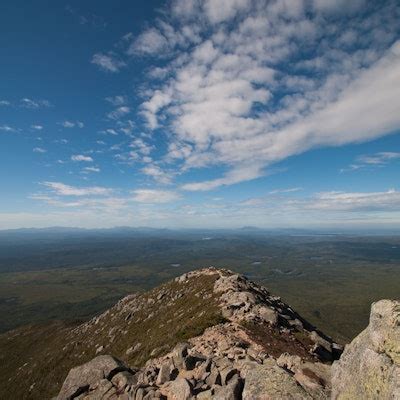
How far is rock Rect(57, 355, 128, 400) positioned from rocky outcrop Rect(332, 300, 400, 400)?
19704mm

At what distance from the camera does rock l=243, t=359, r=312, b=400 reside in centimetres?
1815

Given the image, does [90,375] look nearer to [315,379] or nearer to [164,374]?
[164,374]

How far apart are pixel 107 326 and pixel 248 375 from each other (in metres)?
→ 81.9

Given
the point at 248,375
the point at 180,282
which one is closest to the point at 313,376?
the point at 248,375

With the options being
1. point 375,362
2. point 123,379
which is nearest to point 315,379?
point 375,362

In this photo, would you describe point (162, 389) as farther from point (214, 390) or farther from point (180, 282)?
point (180, 282)

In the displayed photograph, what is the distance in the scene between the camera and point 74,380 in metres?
30.1

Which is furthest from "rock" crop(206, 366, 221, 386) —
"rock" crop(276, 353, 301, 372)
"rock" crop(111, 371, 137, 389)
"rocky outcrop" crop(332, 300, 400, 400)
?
"rocky outcrop" crop(332, 300, 400, 400)

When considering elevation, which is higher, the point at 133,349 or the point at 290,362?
the point at 290,362

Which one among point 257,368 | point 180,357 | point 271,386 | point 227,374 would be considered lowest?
point 180,357

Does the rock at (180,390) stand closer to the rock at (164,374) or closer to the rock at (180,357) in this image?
the rock at (164,374)

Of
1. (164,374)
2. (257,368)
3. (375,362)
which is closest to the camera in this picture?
(375,362)

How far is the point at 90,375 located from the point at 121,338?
163ft

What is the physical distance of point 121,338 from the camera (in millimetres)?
75188
